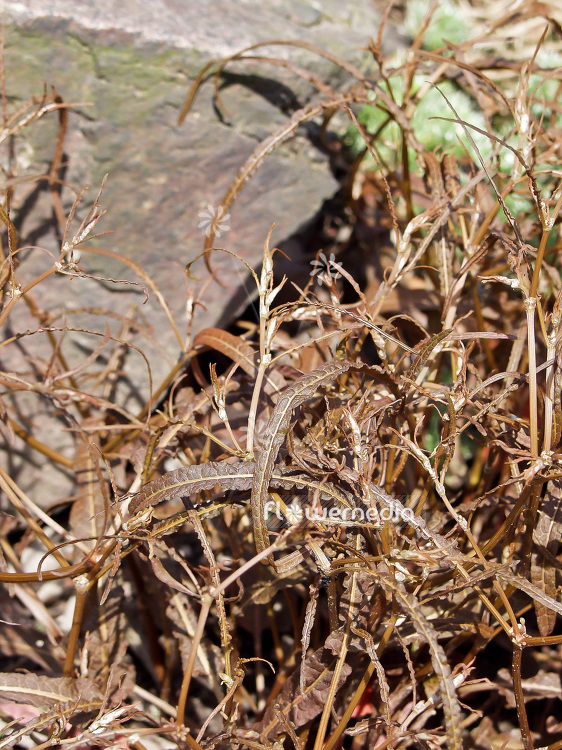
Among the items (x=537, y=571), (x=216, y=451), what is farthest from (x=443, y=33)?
(x=537, y=571)

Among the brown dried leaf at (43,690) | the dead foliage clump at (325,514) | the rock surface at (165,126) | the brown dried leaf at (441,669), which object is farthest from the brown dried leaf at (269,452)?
the rock surface at (165,126)

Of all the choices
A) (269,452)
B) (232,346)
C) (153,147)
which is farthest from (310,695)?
(153,147)

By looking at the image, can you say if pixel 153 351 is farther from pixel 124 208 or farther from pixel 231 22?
pixel 231 22

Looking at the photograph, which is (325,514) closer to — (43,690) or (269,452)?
(269,452)

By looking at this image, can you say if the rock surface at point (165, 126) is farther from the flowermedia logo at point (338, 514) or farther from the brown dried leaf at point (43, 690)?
the brown dried leaf at point (43, 690)

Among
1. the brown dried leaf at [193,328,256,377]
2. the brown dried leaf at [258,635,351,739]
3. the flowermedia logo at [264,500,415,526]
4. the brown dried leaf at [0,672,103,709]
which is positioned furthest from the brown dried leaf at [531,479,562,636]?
the brown dried leaf at [0,672,103,709]

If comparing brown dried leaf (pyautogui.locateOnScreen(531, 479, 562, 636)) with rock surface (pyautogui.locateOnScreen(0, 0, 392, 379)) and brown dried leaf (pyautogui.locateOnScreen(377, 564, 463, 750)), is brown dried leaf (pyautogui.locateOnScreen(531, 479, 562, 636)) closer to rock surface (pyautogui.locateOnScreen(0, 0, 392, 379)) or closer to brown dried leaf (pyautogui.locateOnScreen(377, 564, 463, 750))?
brown dried leaf (pyautogui.locateOnScreen(377, 564, 463, 750))

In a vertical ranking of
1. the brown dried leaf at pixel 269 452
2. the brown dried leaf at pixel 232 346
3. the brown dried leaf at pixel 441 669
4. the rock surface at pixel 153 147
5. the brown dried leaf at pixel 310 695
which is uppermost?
the rock surface at pixel 153 147

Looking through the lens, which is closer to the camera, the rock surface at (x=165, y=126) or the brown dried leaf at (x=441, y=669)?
the brown dried leaf at (x=441, y=669)
